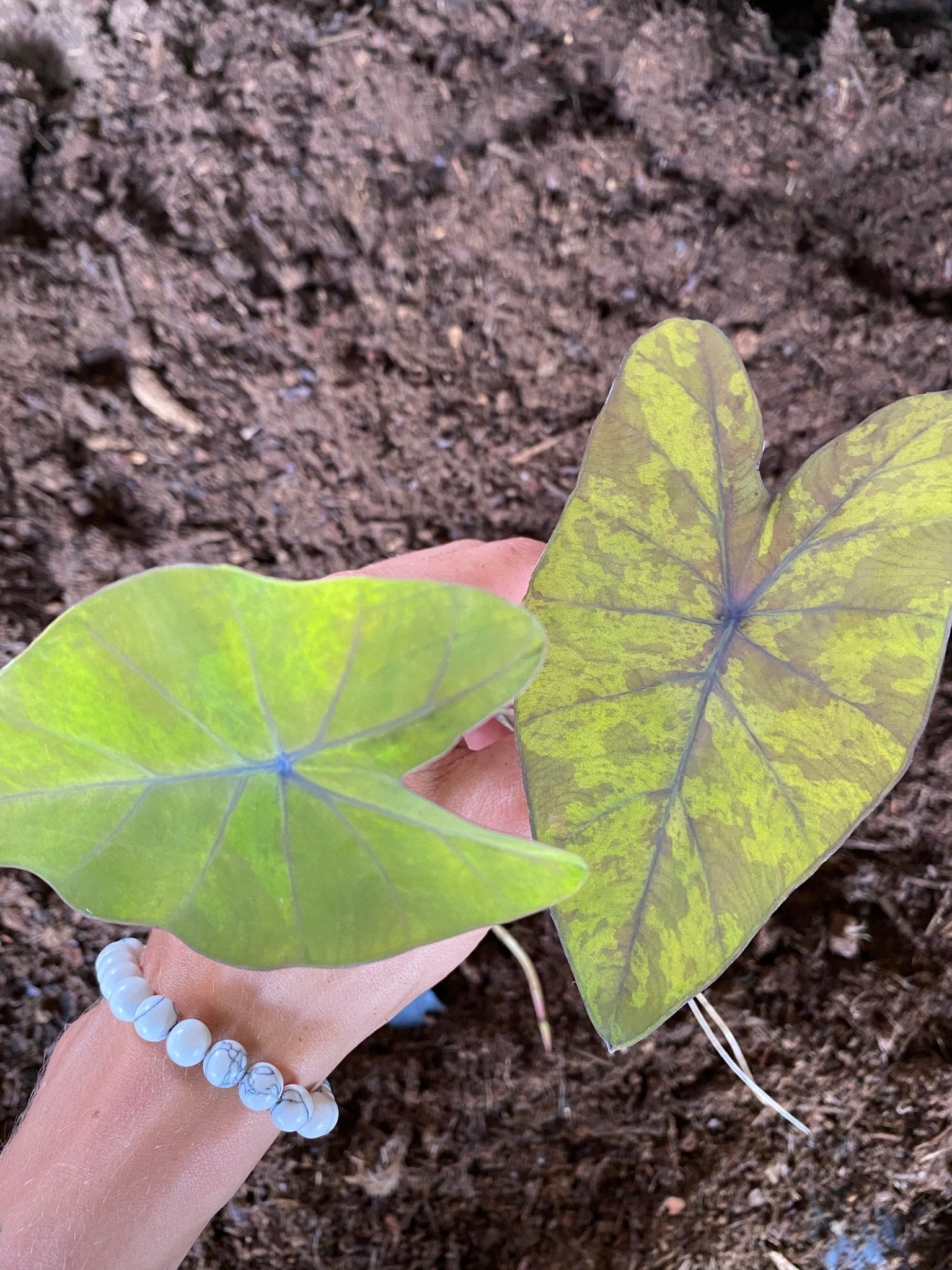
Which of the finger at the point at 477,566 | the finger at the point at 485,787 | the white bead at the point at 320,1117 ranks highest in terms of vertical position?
the finger at the point at 477,566

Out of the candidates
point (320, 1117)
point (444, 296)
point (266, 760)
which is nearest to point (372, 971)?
point (320, 1117)

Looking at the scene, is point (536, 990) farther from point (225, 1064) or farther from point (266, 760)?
point (266, 760)

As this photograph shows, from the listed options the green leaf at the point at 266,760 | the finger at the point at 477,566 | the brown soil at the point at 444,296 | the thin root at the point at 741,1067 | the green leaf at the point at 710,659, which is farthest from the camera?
the brown soil at the point at 444,296

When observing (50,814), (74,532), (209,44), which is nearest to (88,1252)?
(50,814)

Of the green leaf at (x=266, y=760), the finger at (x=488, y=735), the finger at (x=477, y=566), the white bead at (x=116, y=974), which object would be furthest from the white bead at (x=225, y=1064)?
the finger at (x=477, y=566)

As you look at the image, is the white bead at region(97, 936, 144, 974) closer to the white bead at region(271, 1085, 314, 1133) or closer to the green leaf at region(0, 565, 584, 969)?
the white bead at region(271, 1085, 314, 1133)

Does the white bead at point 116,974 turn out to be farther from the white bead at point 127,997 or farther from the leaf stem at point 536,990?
the leaf stem at point 536,990

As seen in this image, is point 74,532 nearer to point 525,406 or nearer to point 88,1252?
point 525,406
